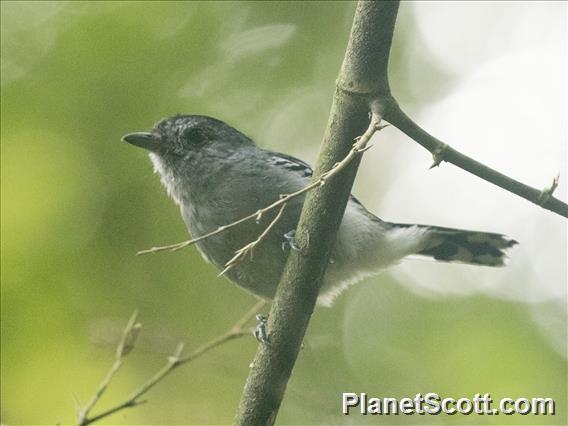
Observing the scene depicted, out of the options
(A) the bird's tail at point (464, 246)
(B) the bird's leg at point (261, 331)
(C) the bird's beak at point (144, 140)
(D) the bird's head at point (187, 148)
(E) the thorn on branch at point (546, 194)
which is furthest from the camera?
(A) the bird's tail at point (464, 246)

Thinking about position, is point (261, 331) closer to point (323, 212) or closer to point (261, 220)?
Result: point (323, 212)

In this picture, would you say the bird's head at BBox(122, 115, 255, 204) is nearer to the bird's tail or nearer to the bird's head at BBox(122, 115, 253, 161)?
the bird's head at BBox(122, 115, 253, 161)

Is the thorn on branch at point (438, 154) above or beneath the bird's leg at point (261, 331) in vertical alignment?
above

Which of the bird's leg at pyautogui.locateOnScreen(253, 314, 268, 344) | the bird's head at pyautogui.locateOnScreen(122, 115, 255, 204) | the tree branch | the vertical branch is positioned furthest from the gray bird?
the tree branch

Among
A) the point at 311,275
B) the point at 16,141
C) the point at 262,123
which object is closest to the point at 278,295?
the point at 311,275

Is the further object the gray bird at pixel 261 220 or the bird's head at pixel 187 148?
the bird's head at pixel 187 148

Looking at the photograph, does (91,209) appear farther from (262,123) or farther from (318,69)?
(318,69)

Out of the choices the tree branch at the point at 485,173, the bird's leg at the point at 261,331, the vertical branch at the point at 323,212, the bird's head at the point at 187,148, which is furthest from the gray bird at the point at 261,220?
the tree branch at the point at 485,173

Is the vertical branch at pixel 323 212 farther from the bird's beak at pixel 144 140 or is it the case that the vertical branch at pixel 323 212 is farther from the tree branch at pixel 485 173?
the bird's beak at pixel 144 140
